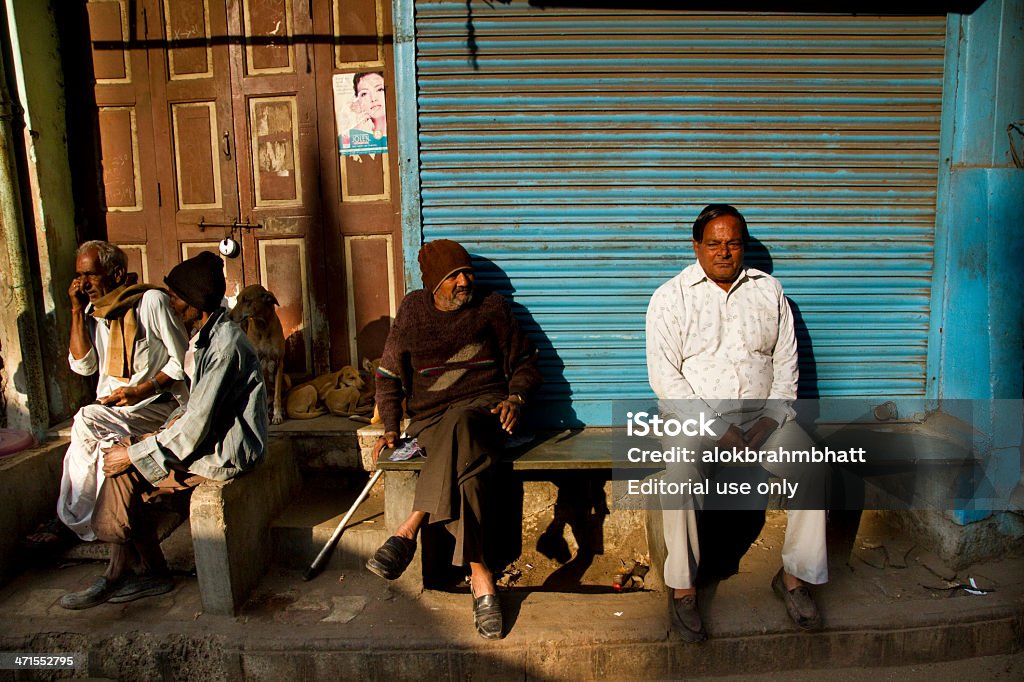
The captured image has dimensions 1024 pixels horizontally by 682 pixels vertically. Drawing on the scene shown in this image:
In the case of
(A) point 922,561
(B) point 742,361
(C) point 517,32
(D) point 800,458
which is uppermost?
(C) point 517,32

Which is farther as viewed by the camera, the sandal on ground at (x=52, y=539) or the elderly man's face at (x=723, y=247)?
the sandal on ground at (x=52, y=539)

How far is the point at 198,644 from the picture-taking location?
3.00 metres

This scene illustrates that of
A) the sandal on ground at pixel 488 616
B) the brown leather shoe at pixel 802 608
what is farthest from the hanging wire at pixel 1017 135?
the sandal on ground at pixel 488 616

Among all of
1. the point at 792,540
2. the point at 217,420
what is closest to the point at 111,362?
the point at 217,420

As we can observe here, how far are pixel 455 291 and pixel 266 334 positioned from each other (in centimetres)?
175

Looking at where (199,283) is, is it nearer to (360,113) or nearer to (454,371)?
(454,371)

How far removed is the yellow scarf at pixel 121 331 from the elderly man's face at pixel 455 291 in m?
1.66

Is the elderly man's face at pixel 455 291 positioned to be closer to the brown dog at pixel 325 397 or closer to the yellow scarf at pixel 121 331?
the brown dog at pixel 325 397

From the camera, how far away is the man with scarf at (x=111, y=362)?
353cm

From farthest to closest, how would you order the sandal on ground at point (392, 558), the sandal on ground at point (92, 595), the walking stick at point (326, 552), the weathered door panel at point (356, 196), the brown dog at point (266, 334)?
1. the weathered door panel at point (356, 196)
2. the brown dog at point (266, 334)
3. the walking stick at point (326, 552)
4. the sandal on ground at point (92, 595)
5. the sandal on ground at point (392, 558)

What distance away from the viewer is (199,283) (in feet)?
10.3

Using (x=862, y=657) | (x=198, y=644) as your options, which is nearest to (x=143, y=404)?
(x=198, y=644)

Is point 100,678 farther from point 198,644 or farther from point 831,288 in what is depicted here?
point 831,288

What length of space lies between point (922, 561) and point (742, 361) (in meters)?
1.47
